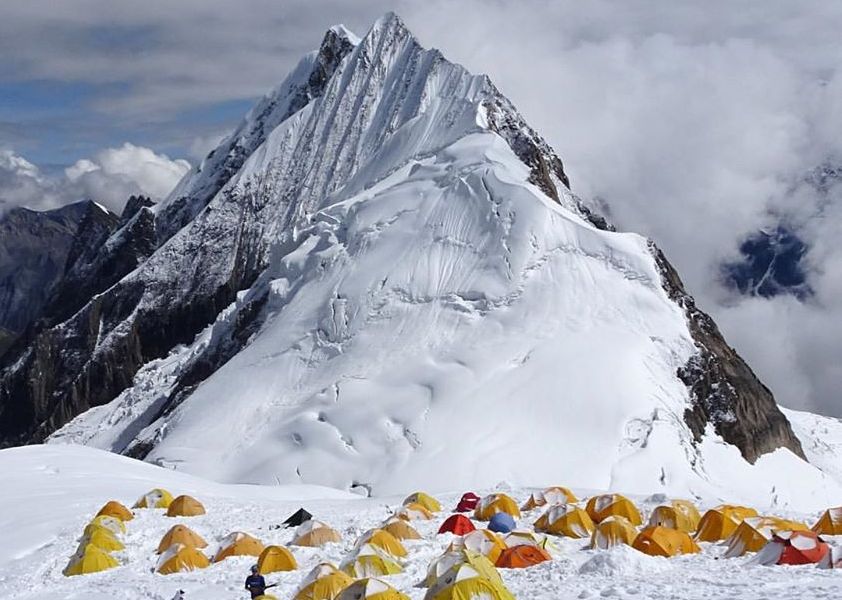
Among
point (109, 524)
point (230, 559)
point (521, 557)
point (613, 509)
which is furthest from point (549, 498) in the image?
point (109, 524)

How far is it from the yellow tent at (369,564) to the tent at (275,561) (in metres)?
2.38

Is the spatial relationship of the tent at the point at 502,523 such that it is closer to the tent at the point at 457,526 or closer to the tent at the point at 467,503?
the tent at the point at 457,526

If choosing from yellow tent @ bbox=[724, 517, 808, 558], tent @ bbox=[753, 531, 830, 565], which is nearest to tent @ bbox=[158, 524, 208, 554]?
yellow tent @ bbox=[724, 517, 808, 558]

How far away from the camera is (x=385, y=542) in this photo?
1095 inches

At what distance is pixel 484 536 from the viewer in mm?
27000

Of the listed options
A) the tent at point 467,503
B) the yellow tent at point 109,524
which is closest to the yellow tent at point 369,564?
the yellow tent at point 109,524

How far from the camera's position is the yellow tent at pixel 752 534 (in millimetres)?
25578

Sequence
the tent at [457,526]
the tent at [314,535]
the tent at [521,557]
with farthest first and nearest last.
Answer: the tent at [457,526] → the tent at [314,535] → the tent at [521,557]

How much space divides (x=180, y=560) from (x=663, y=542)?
1385 cm

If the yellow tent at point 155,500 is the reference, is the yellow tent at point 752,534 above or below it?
above

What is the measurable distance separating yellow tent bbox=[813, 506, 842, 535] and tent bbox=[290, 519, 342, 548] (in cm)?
1451

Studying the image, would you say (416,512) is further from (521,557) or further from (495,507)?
(521,557)

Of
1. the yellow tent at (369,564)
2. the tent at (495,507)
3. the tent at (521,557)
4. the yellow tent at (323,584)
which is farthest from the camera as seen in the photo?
the tent at (495,507)

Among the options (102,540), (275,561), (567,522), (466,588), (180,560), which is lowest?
(180,560)
